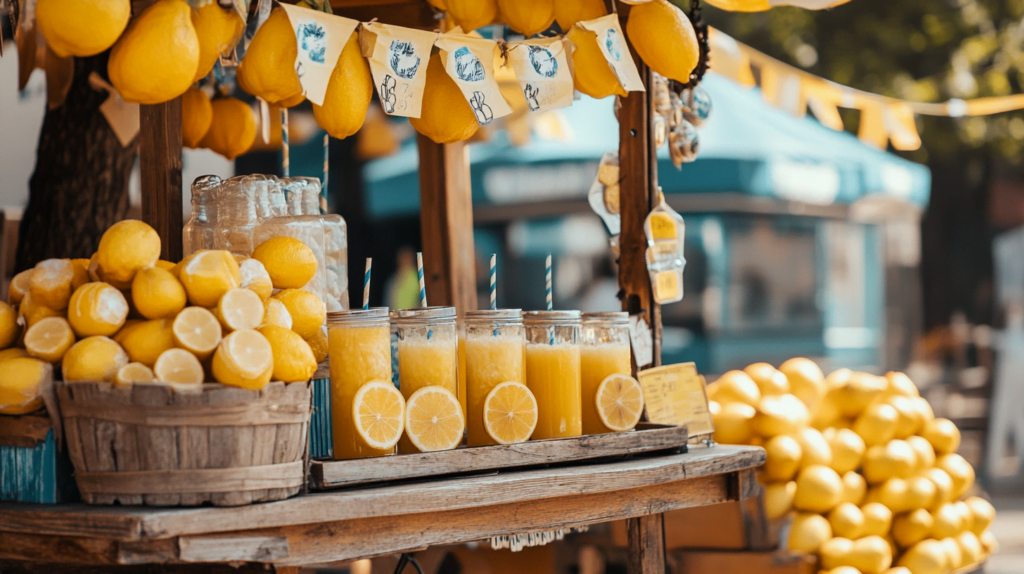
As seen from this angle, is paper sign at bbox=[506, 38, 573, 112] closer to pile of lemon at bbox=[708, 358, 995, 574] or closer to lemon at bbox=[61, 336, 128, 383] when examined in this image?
lemon at bbox=[61, 336, 128, 383]

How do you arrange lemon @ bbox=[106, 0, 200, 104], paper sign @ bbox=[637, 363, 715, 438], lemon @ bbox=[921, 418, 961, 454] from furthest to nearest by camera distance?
lemon @ bbox=[921, 418, 961, 454], paper sign @ bbox=[637, 363, 715, 438], lemon @ bbox=[106, 0, 200, 104]

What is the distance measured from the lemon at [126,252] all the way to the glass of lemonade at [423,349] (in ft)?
1.65

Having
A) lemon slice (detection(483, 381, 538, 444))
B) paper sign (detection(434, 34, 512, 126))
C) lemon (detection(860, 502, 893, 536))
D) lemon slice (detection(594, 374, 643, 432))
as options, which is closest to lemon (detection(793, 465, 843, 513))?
lemon (detection(860, 502, 893, 536))

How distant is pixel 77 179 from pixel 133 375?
64.1 inches

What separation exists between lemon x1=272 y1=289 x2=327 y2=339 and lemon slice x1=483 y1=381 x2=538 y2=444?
40 centimetres

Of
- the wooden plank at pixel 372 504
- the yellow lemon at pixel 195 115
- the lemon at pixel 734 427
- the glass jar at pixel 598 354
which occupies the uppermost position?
the yellow lemon at pixel 195 115

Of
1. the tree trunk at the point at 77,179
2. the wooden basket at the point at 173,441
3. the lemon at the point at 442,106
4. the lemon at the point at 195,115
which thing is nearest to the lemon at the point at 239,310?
the wooden basket at the point at 173,441

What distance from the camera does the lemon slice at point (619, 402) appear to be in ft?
7.32

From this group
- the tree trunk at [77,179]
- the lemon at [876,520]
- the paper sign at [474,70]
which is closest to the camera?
the paper sign at [474,70]

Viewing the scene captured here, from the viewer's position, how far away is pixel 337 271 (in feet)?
7.18

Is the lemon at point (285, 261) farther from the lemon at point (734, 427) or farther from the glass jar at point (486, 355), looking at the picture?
the lemon at point (734, 427)

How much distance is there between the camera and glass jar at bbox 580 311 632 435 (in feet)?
7.40

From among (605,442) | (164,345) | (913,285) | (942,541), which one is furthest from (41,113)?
(913,285)

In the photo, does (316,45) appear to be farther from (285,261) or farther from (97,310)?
(97,310)
